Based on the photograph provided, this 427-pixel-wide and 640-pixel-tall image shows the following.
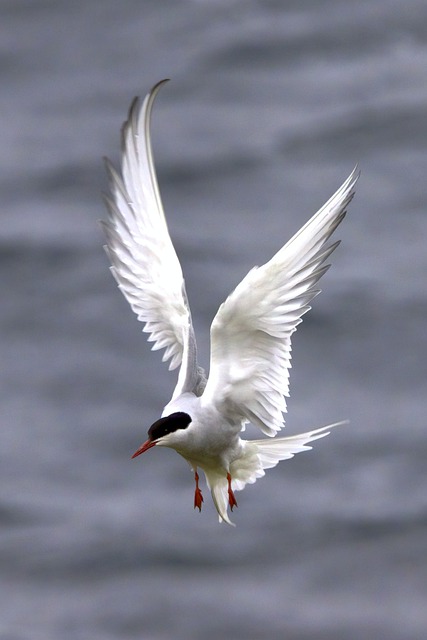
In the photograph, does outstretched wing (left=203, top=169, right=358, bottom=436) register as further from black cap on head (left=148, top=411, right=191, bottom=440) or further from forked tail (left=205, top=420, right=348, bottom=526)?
forked tail (left=205, top=420, right=348, bottom=526)

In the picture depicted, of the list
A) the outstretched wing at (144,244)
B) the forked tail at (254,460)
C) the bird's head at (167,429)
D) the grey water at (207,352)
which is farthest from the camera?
the grey water at (207,352)

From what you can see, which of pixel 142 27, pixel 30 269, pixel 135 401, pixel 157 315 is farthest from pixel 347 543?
pixel 157 315

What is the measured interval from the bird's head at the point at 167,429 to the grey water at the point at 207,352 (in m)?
8.78

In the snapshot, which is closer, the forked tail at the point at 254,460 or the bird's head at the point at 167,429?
the bird's head at the point at 167,429

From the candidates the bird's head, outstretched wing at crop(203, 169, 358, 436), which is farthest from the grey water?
the bird's head

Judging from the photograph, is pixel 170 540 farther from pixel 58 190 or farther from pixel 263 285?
pixel 263 285

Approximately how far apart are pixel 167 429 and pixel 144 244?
131 centimetres

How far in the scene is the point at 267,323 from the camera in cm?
690

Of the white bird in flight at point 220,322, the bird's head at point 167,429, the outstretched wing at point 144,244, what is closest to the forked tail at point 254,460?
the white bird in flight at point 220,322

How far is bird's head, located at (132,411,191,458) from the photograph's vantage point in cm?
675

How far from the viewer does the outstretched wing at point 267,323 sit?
6762 millimetres

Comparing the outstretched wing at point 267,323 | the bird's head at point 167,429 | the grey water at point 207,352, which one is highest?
the outstretched wing at point 267,323

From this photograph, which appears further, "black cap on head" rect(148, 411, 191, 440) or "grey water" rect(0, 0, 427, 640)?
"grey water" rect(0, 0, 427, 640)

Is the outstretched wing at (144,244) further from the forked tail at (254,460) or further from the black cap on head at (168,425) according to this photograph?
the black cap on head at (168,425)
